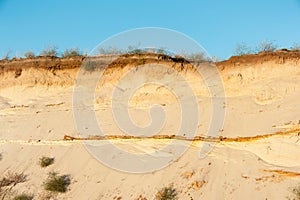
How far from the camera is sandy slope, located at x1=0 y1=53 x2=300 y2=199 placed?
334 inches

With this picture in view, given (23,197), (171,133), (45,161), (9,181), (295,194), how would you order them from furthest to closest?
(45,161) → (9,181) → (171,133) → (23,197) → (295,194)

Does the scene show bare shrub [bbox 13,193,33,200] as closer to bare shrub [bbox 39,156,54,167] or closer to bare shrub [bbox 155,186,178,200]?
bare shrub [bbox 39,156,54,167]

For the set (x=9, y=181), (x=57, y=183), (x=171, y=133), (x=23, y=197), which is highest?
(x=171, y=133)

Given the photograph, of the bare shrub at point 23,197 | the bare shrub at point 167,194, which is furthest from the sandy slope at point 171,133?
the bare shrub at point 23,197

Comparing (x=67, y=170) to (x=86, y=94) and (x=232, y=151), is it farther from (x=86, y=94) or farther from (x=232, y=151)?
(x=232, y=151)

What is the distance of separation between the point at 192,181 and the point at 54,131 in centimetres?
525

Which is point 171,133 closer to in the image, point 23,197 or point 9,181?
A: point 23,197

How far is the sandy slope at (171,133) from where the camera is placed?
848 cm

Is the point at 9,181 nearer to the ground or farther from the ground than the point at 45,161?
nearer to the ground

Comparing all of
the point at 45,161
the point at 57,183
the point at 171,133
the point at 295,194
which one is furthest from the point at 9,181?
the point at 295,194

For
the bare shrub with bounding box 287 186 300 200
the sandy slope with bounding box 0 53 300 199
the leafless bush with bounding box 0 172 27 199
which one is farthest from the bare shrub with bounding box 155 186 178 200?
the leafless bush with bounding box 0 172 27 199

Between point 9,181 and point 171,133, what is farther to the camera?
point 9,181

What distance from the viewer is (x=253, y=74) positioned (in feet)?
36.7

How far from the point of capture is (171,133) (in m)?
10.4
